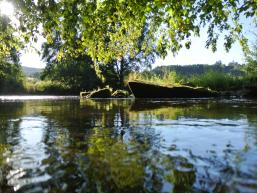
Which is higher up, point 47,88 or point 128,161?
point 47,88

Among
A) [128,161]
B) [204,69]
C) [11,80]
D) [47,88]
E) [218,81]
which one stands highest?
[204,69]

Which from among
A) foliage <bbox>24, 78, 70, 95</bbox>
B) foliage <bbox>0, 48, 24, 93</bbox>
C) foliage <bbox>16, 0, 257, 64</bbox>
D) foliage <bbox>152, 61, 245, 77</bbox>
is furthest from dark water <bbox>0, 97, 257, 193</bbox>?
foliage <bbox>0, 48, 24, 93</bbox>

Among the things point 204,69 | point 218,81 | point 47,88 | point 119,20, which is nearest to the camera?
point 119,20

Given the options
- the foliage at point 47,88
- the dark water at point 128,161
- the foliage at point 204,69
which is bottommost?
the dark water at point 128,161

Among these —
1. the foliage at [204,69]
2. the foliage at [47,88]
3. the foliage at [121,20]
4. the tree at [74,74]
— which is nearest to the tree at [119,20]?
the foliage at [121,20]

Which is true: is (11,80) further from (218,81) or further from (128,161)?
(128,161)

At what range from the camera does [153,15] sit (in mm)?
8688

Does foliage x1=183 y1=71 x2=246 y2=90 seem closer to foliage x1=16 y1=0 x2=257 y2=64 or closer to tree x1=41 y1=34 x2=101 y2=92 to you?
tree x1=41 y1=34 x2=101 y2=92

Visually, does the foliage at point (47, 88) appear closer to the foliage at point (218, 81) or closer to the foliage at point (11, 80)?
the foliage at point (11, 80)

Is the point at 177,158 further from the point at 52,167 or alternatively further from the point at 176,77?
the point at 176,77

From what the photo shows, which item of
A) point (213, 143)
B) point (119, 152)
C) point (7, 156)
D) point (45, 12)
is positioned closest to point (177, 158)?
point (119, 152)

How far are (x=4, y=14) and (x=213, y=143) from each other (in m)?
6.14

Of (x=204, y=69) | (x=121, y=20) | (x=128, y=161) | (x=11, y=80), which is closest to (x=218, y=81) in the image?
(x=204, y=69)

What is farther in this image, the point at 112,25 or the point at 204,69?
the point at 204,69
